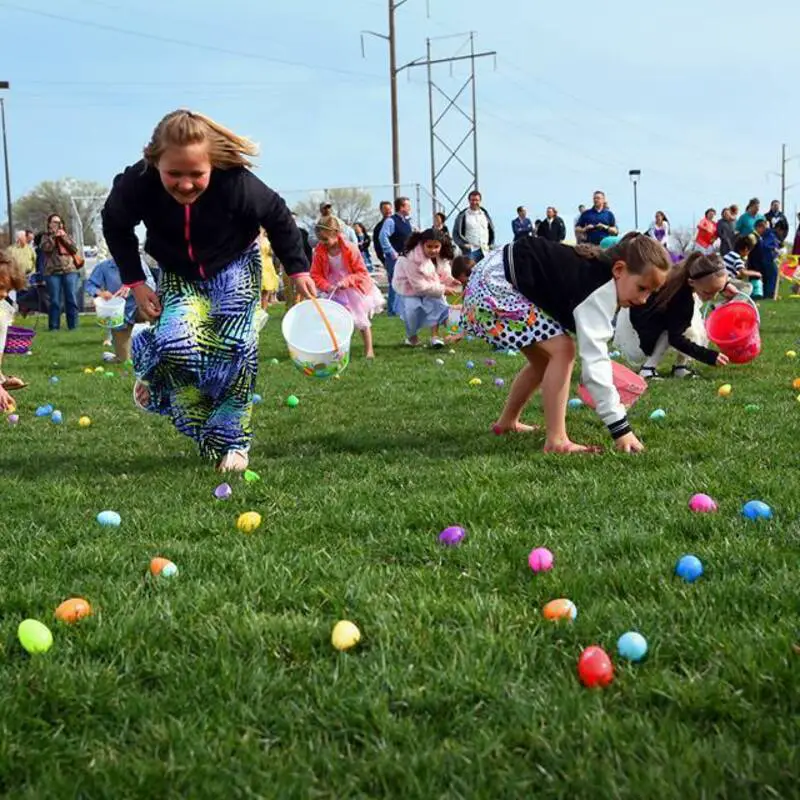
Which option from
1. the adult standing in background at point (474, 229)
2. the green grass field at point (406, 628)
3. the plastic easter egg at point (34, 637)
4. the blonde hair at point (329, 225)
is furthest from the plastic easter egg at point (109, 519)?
the adult standing in background at point (474, 229)

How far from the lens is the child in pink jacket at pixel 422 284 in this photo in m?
11.3

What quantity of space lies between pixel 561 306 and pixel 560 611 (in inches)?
103

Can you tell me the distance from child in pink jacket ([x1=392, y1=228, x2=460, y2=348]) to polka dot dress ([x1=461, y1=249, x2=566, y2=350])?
5.92m

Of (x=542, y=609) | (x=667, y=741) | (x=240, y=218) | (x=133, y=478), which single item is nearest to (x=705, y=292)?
A: (x=240, y=218)

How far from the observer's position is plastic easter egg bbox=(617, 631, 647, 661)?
7.69ft

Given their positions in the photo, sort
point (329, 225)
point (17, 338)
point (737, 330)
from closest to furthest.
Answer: point (17, 338), point (737, 330), point (329, 225)

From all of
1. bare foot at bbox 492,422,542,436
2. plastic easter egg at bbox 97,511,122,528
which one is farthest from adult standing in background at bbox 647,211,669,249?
plastic easter egg at bbox 97,511,122,528

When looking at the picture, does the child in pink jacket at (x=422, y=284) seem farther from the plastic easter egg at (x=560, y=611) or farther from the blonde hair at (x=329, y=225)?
the plastic easter egg at (x=560, y=611)

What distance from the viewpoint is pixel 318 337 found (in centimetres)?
527

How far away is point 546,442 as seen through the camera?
197 inches

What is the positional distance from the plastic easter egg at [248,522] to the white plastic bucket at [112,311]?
7.72m

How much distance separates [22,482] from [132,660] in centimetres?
248

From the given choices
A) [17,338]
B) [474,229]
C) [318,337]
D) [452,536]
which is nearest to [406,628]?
[452,536]

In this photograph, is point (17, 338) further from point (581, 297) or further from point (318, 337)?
point (581, 297)
